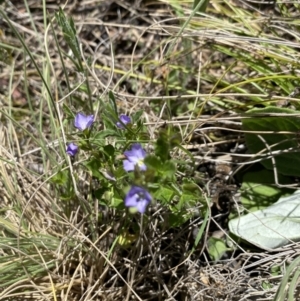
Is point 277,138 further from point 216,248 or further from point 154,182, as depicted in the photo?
point 154,182

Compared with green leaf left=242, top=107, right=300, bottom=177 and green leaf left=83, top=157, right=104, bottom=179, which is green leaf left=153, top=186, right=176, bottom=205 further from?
green leaf left=242, top=107, right=300, bottom=177

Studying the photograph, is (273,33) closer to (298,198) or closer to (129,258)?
(298,198)

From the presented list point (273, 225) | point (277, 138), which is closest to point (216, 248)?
point (273, 225)

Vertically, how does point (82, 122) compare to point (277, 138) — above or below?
above

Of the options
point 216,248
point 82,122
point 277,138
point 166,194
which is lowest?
point 216,248

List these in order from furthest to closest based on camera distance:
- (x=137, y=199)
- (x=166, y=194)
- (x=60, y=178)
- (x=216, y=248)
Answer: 1. (x=216, y=248)
2. (x=60, y=178)
3. (x=166, y=194)
4. (x=137, y=199)
